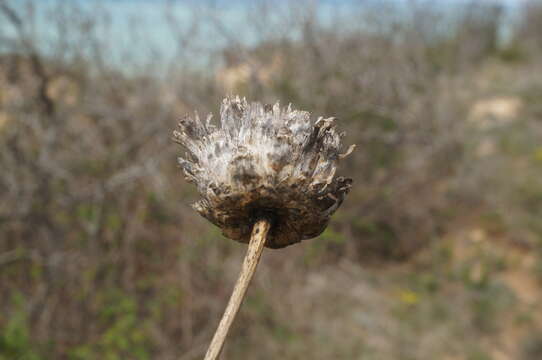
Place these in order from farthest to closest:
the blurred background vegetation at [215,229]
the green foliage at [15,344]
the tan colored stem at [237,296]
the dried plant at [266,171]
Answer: the blurred background vegetation at [215,229] < the green foliage at [15,344] < the dried plant at [266,171] < the tan colored stem at [237,296]

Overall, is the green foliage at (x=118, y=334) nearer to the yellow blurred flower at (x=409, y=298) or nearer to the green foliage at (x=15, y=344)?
the green foliage at (x=15, y=344)

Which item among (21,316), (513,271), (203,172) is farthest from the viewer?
(513,271)

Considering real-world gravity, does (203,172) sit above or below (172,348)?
below

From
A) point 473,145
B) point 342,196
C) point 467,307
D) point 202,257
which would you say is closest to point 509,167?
point 473,145

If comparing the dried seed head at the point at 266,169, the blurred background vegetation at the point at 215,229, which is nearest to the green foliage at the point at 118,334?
the blurred background vegetation at the point at 215,229

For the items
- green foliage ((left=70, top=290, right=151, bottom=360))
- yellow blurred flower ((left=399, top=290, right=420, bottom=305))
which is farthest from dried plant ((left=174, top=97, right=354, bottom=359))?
yellow blurred flower ((left=399, top=290, right=420, bottom=305))

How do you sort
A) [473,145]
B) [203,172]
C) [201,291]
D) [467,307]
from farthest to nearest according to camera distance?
[473,145] → [467,307] → [201,291] → [203,172]

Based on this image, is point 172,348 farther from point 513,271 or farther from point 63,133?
point 513,271
